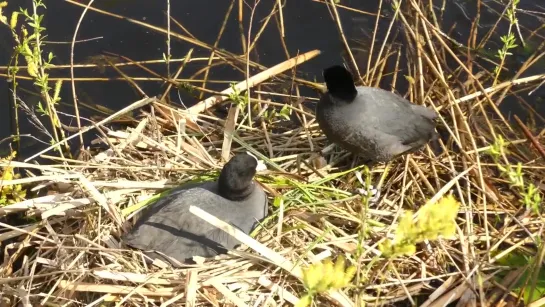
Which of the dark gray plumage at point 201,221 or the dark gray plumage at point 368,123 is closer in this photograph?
the dark gray plumage at point 201,221

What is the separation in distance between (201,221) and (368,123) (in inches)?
37.7

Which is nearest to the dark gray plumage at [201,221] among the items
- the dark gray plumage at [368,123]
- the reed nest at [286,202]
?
the reed nest at [286,202]

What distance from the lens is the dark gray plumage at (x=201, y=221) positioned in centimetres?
300

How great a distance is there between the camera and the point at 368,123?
3391 mm

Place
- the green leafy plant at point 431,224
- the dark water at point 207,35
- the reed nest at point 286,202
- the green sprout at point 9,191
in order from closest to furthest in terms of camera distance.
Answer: the green leafy plant at point 431,224 → the reed nest at point 286,202 → the green sprout at point 9,191 → the dark water at point 207,35

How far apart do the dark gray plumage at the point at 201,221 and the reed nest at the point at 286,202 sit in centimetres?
7

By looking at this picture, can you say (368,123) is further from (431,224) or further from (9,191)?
(9,191)

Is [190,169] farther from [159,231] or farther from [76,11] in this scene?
[76,11]

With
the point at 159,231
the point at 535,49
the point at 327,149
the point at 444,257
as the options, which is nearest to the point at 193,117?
the point at 327,149

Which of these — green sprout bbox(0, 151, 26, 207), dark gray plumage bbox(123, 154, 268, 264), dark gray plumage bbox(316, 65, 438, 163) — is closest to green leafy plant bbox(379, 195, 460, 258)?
dark gray plumage bbox(123, 154, 268, 264)

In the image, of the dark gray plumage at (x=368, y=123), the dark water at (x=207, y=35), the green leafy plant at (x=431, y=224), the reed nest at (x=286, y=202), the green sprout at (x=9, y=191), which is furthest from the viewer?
the dark water at (x=207, y=35)

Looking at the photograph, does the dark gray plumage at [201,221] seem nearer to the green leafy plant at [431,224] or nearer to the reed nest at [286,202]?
the reed nest at [286,202]

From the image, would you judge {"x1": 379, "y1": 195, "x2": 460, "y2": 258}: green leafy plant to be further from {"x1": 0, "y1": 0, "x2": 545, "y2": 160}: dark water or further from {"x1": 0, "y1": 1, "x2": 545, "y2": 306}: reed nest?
{"x1": 0, "y1": 0, "x2": 545, "y2": 160}: dark water

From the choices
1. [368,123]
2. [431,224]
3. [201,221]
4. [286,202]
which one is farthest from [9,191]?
[431,224]
